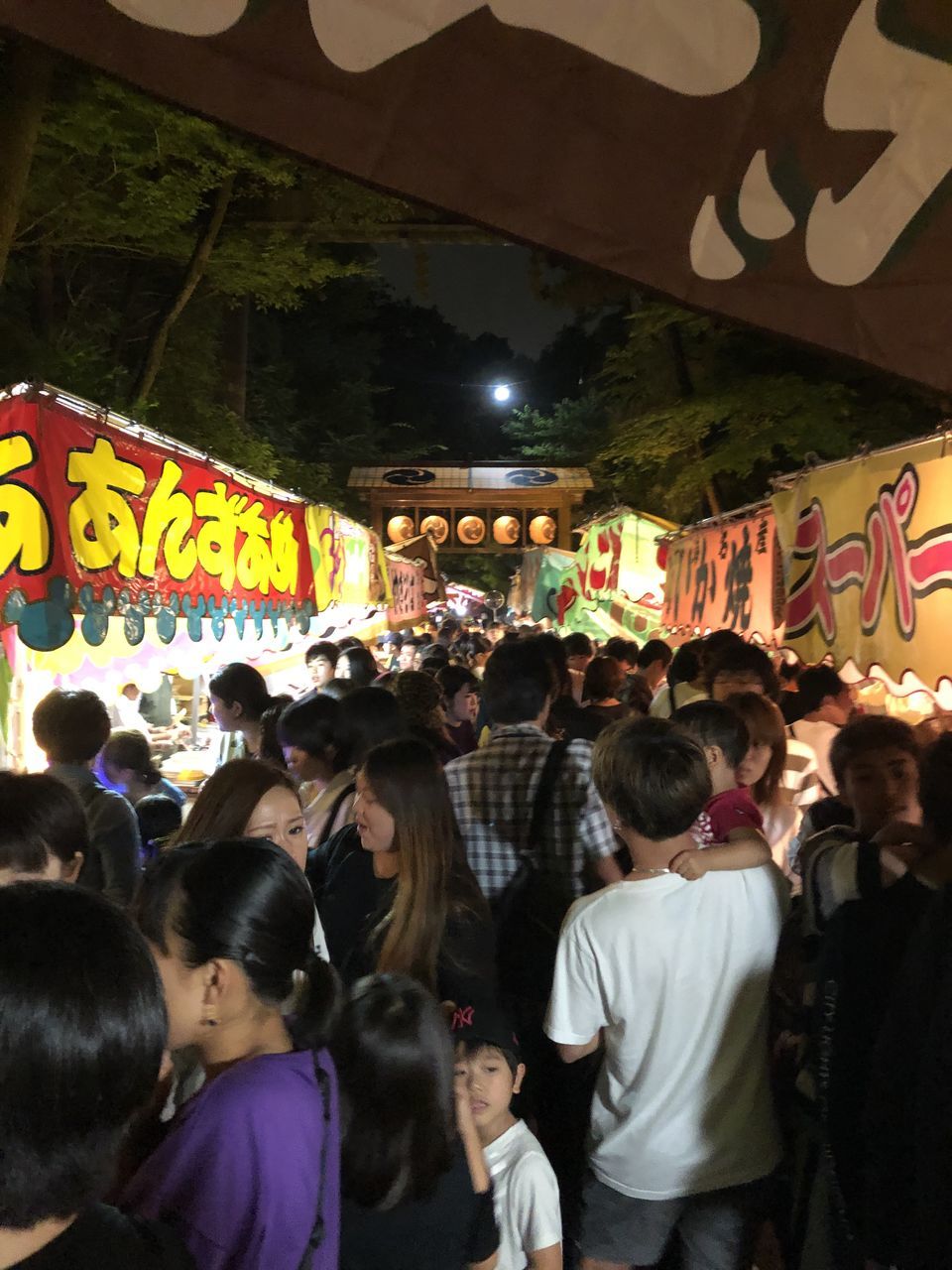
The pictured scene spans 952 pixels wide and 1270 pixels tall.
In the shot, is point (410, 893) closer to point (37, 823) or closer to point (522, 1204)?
point (522, 1204)

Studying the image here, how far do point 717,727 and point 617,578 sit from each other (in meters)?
8.88

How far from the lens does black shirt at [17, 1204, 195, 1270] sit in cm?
110

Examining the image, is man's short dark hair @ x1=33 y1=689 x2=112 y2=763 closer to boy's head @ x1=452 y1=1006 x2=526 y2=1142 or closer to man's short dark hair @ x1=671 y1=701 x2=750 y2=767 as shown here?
boy's head @ x1=452 y1=1006 x2=526 y2=1142

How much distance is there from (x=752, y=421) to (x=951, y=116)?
14.3 meters

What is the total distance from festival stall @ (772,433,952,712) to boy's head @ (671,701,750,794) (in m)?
0.78

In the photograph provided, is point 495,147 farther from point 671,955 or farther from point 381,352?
point 381,352

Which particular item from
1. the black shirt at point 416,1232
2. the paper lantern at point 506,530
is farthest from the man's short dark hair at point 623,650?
the paper lantern at point 506,530


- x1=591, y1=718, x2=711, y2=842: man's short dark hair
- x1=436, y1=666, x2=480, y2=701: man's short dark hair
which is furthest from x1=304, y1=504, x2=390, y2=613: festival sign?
x1=591, y1=718, x2=711, y2=842: man's short dark hair

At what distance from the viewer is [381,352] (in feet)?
169

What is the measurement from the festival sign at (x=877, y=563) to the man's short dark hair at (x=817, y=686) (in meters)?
0.35

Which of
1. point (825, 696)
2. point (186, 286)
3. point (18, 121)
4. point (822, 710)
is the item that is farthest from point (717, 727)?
point (186, 286)

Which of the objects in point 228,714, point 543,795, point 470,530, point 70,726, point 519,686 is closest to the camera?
point 543,795

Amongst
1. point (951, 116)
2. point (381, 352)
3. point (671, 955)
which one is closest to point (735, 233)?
point (951, 116)

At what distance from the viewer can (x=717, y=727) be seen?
144 inches
